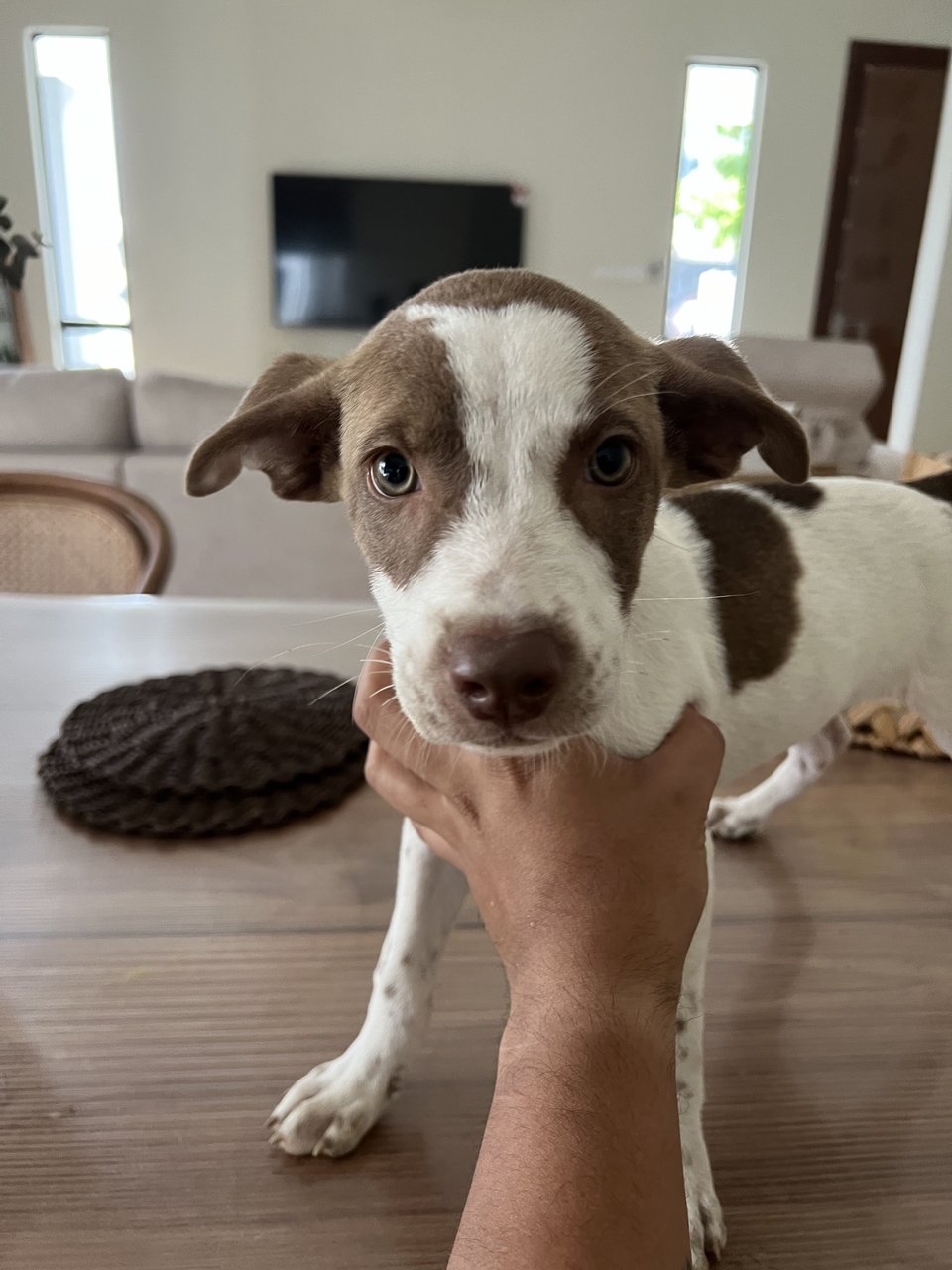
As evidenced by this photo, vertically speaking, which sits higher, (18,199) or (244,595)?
(18,199)

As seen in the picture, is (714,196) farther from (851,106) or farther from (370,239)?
(370,239)

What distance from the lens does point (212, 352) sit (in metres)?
10.2

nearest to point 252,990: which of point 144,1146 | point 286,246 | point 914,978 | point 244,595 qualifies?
point 144,1146

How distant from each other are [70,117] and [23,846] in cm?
1077

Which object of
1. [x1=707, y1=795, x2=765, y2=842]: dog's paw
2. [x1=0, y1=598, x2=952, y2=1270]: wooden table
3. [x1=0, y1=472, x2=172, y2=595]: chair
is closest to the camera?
[x1=0, y1=598, x2=952, y2=1270]: wooden table

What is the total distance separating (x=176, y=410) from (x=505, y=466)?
13.7 ft

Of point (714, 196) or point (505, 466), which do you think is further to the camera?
point (714, 196)

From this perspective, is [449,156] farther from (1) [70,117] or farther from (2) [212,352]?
(1) [70,117]

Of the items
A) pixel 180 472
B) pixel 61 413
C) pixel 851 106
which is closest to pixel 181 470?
pixel 180 472

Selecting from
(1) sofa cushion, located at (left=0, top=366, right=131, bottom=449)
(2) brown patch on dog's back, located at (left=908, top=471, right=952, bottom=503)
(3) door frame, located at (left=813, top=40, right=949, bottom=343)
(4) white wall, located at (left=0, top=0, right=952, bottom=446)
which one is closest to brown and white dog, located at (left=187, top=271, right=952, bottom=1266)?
(2) brown patch on dog's back, located at (left=908, top=471, right=952, bottom=503)

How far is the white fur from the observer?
0.93 metres

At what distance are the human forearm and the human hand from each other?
4 cm

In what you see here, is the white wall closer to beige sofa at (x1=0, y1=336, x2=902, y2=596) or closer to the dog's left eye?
beige sofa at (x1=0, y1=336, x2=902, y2=596)

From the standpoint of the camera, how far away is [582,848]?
37.9 inches
